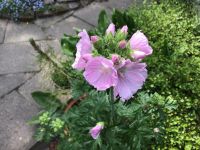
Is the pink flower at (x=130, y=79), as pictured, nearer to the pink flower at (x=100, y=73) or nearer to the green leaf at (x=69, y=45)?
the pink flower at (x=100, y=73)

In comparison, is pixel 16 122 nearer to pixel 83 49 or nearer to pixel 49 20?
pixel 49 20

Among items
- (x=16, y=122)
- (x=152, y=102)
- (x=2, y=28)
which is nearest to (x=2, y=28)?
(x=2, y=28)

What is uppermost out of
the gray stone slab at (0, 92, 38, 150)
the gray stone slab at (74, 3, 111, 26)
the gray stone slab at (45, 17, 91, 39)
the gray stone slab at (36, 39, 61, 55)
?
the gray stone slab at (74, 3, 111, 26)

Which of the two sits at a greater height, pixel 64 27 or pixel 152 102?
pixel 152 102

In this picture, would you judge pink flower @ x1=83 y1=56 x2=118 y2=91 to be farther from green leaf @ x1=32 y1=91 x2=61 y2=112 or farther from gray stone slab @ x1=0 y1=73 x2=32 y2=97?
gray stone slab @ x1=0 y1=73 x2=32 y2=97

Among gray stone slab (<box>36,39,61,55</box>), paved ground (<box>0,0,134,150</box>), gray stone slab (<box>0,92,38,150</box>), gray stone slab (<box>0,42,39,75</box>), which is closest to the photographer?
gray stone slab (<box>0,92,38,150</box>)

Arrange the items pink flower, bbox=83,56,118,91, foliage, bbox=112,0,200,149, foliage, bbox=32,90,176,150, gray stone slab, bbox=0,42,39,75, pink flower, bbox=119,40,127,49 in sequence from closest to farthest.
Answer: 1. pink flower, bbox=83,56,118,91
2. pink flower, bbox=119,40,127,49
3. foliage, bbox=32,90,176,150
4. foliage, bbox=112,0,200,149
5. gray stone slab, bbox=0,42,39,75

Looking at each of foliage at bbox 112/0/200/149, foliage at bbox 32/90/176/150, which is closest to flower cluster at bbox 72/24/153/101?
foliage at bbox 32/90/176/150
